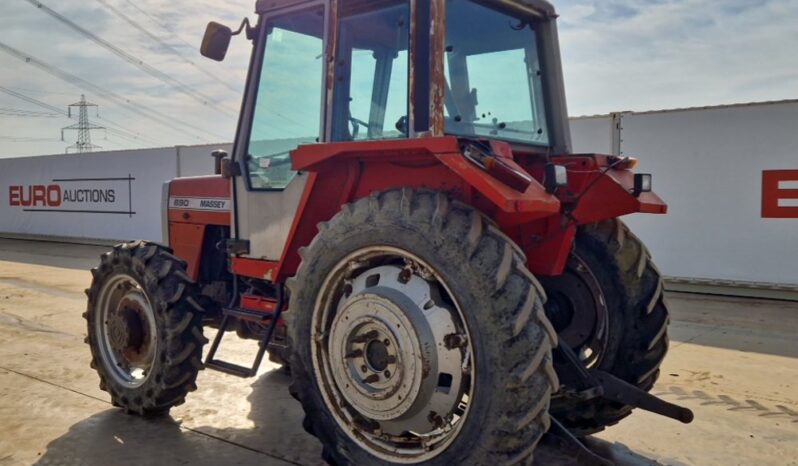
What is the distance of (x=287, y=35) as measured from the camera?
4105 millimetres

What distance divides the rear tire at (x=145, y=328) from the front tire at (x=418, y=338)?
3.78ft

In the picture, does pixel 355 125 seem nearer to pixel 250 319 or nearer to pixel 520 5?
pixel 520 5

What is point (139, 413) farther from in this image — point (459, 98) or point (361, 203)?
point (459, 98)

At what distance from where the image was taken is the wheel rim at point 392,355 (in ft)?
9.62

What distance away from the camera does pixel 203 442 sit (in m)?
4.02

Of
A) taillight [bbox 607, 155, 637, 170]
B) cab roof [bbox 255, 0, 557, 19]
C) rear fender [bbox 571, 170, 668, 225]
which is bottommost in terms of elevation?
rear fender [bbox 571, 170, 668, 225]

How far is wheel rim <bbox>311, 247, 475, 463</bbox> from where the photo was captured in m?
2.93

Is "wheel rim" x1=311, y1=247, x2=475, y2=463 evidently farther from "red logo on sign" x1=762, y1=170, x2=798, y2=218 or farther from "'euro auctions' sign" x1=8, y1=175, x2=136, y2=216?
"'euro auctions' sign" x1=8, y1=175, x2=136, y2=216

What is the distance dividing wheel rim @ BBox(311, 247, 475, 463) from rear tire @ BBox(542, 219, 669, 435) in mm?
1040

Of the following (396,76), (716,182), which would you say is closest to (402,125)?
(396,76)

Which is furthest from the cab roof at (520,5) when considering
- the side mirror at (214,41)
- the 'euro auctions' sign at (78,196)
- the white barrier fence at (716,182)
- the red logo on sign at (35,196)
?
the red logo on sign at (35,196)

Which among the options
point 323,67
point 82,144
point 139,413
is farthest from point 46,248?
point 82,144

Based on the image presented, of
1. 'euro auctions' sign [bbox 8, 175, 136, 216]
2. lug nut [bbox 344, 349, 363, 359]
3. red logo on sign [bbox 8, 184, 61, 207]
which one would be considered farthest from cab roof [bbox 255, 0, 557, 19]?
red logo on sign [bbox 8, 184, 61, 207]

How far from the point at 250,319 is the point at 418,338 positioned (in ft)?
5.10
